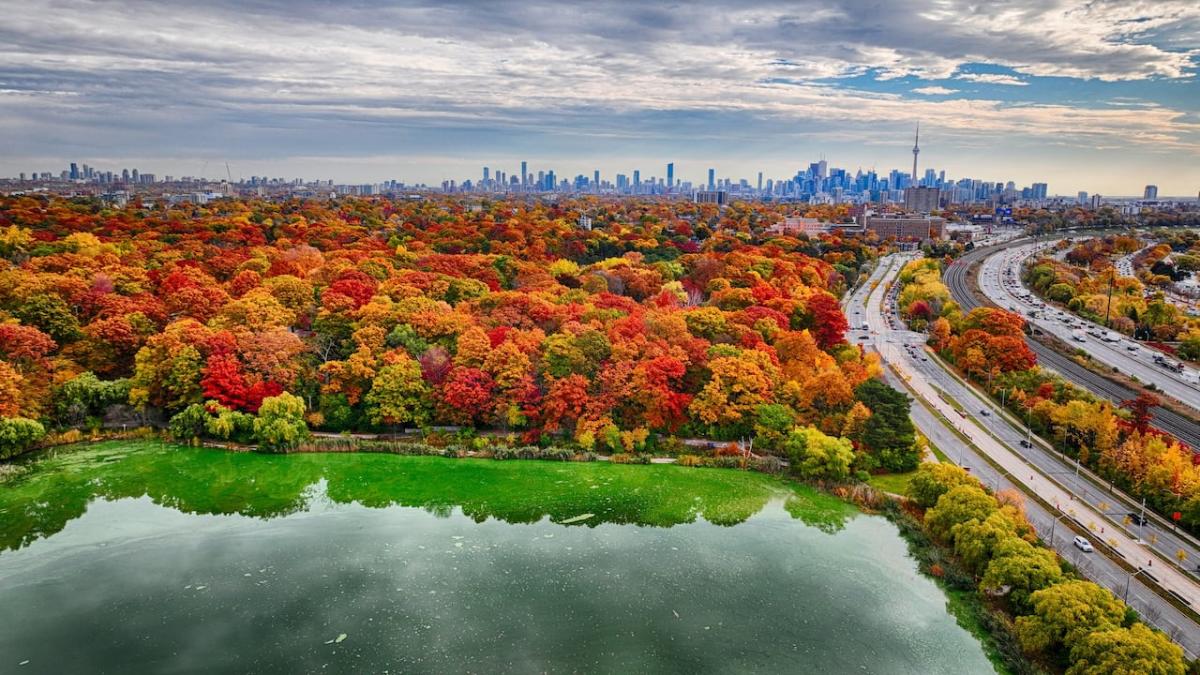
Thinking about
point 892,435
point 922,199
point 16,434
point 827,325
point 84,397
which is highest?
point 922,199

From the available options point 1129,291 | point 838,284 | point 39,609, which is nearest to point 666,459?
point 39,609

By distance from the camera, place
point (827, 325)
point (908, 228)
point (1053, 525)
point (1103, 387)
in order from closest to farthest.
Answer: point (1053, 525) → point (1103, 387) → point (827, 325) → point (908, 228)

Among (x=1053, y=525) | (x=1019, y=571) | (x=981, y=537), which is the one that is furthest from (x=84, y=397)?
(x=1053, y=525)

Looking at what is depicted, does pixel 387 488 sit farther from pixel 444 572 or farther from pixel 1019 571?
pixel 1019 571

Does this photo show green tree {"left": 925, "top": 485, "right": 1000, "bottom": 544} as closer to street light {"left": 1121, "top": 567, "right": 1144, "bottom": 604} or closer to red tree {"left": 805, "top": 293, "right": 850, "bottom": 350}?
street light {"left": 1121, "top": 567, "right": 1144, "bottom": 604}

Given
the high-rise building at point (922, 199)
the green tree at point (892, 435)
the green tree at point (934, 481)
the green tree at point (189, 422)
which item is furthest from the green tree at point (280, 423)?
the high-rise building at point (922, 199)

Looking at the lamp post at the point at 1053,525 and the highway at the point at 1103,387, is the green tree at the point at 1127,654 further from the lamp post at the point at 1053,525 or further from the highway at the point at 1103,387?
the highway at the point at 1103,387
